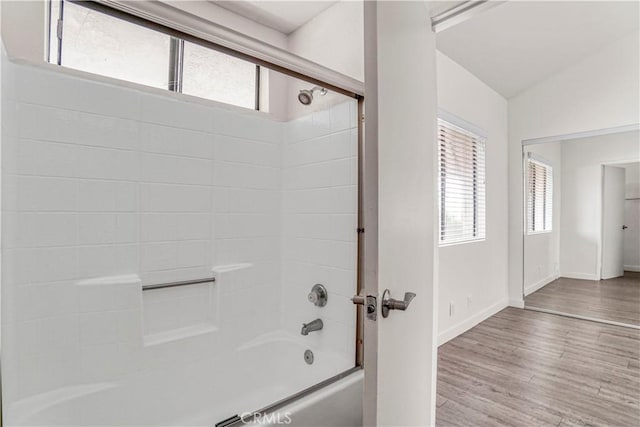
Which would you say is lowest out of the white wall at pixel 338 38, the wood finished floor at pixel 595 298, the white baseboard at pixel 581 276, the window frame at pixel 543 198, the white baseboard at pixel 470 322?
the white baseboard at pixel 470 322

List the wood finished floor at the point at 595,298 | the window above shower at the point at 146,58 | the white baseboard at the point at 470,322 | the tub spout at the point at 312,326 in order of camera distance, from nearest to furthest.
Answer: the window above shower at the point at 146,58 → the tub spout at the point at 312,326 → the white baseboard at the point at 470,322 → the wood finished floor at the point at 595,298

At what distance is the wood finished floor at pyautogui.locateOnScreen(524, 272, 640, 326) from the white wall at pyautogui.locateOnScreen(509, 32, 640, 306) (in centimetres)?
30

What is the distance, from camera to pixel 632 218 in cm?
328

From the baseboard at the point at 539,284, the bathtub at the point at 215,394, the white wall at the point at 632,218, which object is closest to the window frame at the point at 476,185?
the baseboard at the point at 539,284

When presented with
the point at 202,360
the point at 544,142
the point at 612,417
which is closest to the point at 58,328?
the point at 202,360

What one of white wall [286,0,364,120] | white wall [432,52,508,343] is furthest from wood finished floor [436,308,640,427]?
white wall [286,0,364,120]

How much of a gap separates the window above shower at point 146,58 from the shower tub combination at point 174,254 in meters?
0.09

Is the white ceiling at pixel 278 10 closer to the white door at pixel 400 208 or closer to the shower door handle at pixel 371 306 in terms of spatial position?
the white door at pixel 400 208

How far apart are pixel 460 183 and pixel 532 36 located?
1.32 m

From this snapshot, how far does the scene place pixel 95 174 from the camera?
151cm

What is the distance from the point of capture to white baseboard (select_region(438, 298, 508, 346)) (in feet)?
8.71

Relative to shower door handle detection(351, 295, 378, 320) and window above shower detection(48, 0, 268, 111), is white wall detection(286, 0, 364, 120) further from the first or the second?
shower door handle detection(351, 295, 378, 320)

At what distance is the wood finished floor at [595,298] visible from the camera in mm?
3213

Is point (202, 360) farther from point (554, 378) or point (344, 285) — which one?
point (554, 378)
